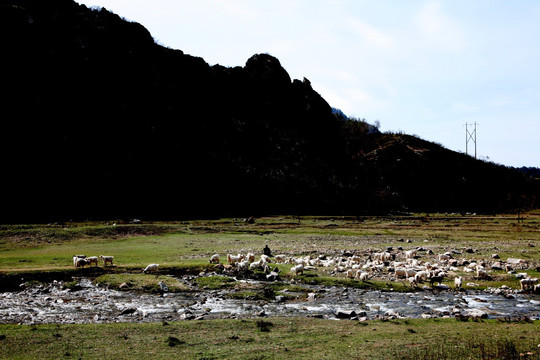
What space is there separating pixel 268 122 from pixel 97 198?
182 ft

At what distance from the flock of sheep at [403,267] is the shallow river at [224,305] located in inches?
77.6

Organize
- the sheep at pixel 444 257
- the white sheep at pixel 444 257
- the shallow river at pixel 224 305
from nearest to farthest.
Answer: the shallow river at pixel 224 305
the sheep at pixel 444 257
the white sheep at pixel 444 257

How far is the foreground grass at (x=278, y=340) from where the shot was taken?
11664mm

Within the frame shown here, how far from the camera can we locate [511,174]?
521ft

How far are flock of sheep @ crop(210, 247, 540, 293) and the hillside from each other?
183 feet

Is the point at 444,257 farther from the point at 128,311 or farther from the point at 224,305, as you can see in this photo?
the point at 128,311

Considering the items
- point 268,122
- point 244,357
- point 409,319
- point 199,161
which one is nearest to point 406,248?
point 409,319

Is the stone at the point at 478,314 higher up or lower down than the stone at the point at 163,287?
higher up

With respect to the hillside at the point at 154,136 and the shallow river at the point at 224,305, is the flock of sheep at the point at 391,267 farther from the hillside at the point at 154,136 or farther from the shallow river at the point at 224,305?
the hillside at the point at 154,136

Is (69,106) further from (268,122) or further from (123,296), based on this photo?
(123,296)

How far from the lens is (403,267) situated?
25219mm

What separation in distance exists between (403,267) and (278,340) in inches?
569

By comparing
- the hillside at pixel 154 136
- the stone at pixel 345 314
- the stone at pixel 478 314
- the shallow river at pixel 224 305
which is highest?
the hillside at pixel 154 136

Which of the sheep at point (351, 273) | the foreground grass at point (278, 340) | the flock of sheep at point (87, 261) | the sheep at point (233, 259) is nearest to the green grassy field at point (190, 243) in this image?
the flock of sheep at point (87, 261)
